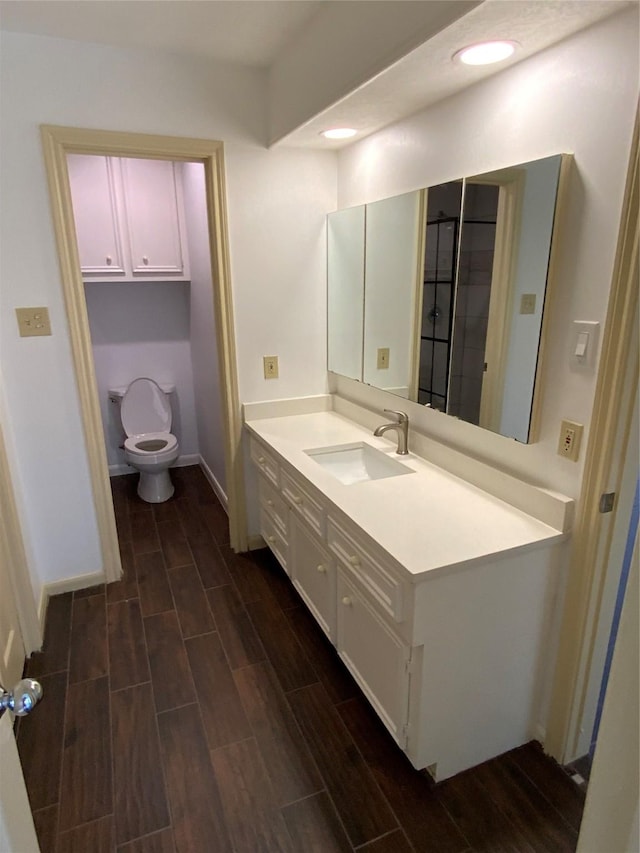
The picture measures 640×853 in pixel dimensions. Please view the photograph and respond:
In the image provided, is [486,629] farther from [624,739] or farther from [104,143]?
[104,143]

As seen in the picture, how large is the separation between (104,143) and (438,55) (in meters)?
1.46

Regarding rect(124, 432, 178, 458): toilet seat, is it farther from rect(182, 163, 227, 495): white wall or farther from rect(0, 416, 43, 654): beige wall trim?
rect(0, 416, 43, 654): beige wall trim

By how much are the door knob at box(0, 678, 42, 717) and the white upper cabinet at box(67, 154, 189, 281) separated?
3.17 m

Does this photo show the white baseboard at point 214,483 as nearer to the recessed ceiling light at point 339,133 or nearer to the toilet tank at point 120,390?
the toilet tank at point 120,390

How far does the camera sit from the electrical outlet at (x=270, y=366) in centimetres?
273

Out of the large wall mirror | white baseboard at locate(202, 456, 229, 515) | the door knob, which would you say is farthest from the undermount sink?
the door knob

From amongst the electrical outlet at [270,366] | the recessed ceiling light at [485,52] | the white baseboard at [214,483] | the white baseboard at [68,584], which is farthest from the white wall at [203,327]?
the recessed ceiling light at [485,52]

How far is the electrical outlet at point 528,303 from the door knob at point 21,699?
1.51 metres

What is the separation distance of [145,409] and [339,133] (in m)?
2.49

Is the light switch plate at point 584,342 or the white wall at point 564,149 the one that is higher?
the white wall at point 564,149

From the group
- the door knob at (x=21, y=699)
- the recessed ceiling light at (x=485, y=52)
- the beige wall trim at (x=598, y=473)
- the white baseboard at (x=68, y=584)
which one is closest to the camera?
the door knob at (x=21, y=699)

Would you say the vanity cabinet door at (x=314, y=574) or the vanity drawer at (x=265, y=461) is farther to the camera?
the vanity drawer at (x=265, y=461)

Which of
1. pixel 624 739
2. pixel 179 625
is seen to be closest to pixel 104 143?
pixel 179 625

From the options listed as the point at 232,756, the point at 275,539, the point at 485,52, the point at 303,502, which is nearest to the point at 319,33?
the point at 485,52
